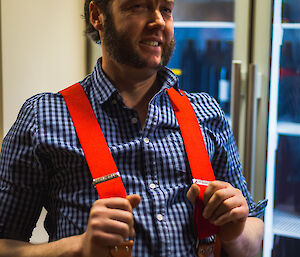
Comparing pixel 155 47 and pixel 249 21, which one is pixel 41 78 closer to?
pixel 155 47

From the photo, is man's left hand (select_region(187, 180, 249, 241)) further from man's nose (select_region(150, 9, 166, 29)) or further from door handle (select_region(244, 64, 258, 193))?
door handle (select_region(244, 64, 258, 193))

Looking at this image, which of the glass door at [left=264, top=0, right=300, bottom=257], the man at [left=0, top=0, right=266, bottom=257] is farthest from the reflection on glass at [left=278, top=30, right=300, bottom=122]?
the man at [left=0, top=0, right=266, bottom=257]

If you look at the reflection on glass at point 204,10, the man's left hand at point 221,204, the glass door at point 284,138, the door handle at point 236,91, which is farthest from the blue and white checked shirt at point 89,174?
the reflection on glass at point 204,10

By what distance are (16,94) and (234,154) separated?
767 millimetres

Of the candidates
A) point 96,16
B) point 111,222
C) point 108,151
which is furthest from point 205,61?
point 111,222

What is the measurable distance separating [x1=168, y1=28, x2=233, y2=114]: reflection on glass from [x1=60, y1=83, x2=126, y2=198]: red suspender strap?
3.23 feet

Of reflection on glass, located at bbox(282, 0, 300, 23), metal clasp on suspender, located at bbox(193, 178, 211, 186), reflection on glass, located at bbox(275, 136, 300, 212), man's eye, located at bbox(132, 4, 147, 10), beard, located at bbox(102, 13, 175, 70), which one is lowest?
reflection on glass, located at bbox(275, 136, 300, 212)

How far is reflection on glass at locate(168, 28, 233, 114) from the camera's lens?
192 centimetres

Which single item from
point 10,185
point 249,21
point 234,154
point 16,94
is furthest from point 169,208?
point 249,21

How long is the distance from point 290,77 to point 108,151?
42.5 inches

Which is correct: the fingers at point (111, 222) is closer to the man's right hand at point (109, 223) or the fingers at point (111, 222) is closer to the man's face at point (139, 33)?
the man's right hand at point (109, 223)

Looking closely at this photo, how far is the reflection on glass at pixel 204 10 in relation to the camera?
1868mm

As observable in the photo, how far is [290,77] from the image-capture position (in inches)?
70.3

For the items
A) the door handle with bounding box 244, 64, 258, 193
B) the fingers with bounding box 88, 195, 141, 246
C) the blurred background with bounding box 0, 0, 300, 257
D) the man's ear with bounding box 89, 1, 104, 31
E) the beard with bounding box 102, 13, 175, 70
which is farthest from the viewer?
the door handle with bounding box 244, 64, 258, 193
